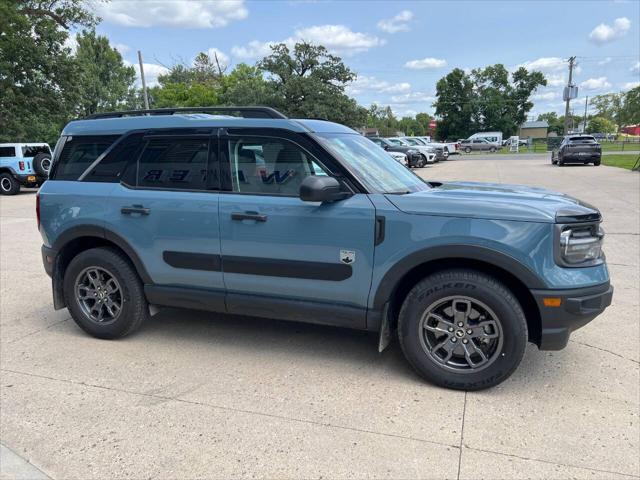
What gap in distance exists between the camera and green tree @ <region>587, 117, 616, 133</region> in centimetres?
10664

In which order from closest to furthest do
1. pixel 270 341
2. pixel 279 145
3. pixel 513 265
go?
1. pixel 513 265
2. pixel 279 145
3. pixel 270 341

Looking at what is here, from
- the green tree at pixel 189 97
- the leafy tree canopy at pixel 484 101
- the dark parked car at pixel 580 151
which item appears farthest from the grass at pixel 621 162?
the leafy tree canopy at pixel 484 101

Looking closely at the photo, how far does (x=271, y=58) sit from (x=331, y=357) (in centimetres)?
4640

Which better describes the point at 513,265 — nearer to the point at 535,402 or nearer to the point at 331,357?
the point at 535,402

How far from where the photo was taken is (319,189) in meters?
3.14

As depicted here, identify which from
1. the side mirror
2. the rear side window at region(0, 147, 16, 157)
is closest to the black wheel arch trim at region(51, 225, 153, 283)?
the side mirror

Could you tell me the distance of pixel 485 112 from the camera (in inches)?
3231

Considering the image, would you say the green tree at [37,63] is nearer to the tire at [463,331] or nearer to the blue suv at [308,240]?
the blue suv at [308,240]

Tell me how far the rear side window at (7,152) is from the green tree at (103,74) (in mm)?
27473

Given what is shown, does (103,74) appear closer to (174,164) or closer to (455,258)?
(174,164)

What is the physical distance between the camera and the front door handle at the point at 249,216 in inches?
139

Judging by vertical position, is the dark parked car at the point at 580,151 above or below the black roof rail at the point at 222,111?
below

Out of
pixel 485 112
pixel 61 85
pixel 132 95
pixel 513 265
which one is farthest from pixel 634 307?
pixel 485 112

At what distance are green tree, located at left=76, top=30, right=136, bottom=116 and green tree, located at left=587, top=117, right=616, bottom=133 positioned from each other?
3780 inches
